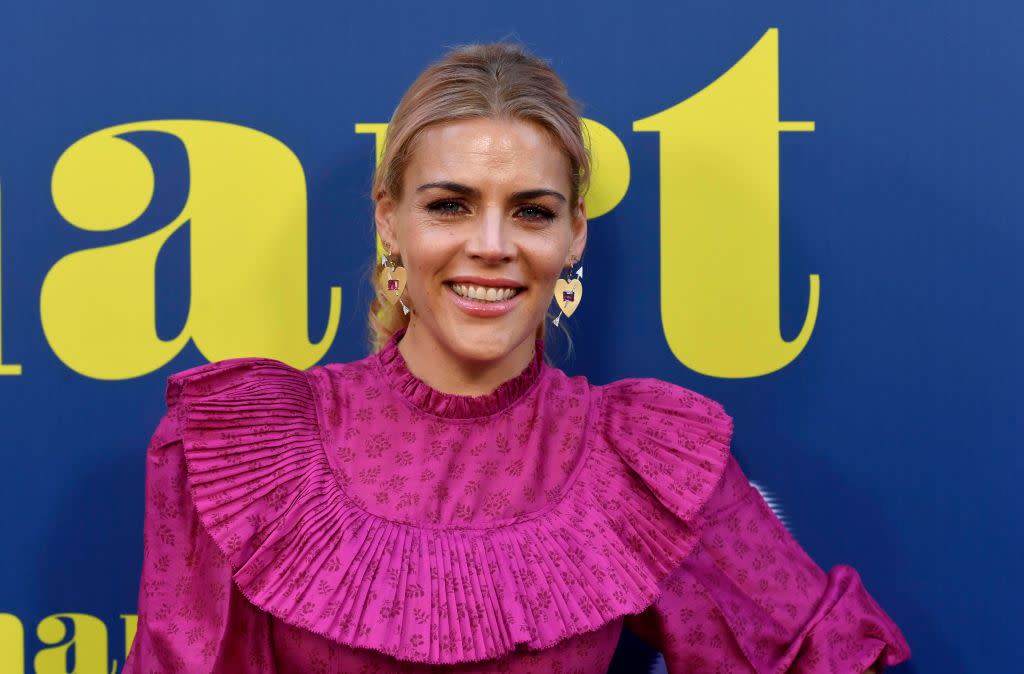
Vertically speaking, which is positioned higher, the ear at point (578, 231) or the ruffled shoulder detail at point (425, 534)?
the ear at point (578, 231)

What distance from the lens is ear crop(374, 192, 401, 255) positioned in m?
1.38

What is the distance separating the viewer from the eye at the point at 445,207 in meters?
1.31

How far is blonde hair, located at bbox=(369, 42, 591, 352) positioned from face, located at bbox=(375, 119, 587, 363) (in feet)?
0.05

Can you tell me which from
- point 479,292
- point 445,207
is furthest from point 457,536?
point 445,207

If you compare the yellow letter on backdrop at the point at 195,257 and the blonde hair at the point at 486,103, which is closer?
the blonde hair at the point at 486,103

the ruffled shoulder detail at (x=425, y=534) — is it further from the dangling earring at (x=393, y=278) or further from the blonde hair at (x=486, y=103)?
the blonde hair at (x=486, y=103)

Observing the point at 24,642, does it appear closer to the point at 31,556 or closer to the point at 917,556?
the point at 31,556

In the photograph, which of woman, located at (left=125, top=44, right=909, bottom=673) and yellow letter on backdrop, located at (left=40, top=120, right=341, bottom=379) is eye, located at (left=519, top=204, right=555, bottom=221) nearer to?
woman, located at (left=125, top=44, right=909, bottom=673)

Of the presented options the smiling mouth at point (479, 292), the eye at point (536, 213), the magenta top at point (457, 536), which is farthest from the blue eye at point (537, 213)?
the magenta top at point (457, 536)

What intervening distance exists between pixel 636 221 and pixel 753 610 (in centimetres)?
60

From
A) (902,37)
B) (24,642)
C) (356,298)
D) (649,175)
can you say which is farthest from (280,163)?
(902,37)

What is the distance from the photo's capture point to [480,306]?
51.3 inches

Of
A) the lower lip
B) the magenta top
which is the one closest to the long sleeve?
the magenta top

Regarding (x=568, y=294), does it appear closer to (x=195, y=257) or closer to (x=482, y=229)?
(x=482, y=229)
